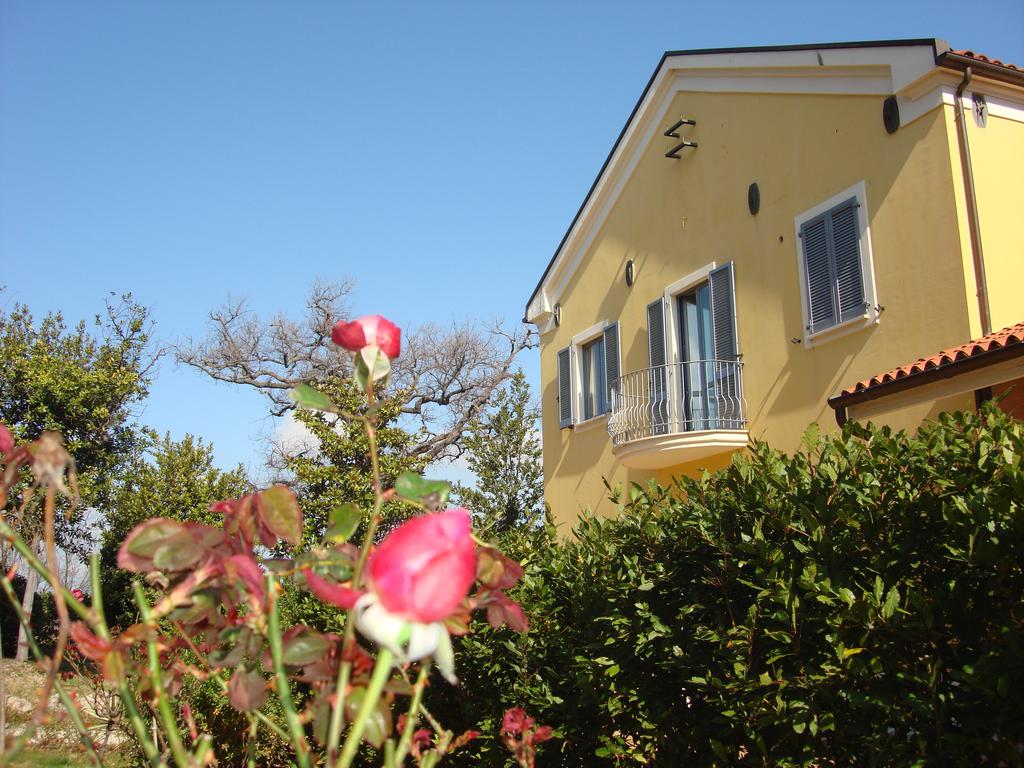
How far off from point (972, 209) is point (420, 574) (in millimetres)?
8906

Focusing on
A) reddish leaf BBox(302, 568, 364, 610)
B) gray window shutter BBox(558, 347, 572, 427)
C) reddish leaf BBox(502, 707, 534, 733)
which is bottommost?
reddish leaf BBox(502, 707, 534, 733)

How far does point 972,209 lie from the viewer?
27.1 ft

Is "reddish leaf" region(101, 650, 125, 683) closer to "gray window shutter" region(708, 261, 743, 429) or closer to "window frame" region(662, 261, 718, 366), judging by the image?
"gray window shutter" region(708, 261, 743, 429)

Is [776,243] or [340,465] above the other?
[776,243]

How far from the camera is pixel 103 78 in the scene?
9836 mm

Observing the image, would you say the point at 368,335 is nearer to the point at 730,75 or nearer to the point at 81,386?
the point at 730,75

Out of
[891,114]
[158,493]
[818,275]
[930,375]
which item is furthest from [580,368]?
[158,493]

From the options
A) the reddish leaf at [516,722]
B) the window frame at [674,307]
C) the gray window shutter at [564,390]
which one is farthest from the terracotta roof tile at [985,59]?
the reddish leaf at [516,722]

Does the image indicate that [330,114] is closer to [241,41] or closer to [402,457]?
[241,41]

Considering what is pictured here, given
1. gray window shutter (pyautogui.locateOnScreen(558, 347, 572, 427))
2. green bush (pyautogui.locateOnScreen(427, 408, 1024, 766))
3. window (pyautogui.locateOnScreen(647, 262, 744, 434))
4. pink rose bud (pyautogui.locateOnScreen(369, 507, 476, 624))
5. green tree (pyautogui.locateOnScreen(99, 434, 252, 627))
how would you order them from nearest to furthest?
1. pink rose bud (pyautogui.locateOnScreen(369, 507, 476, 624))
2. green bush (pyautogui.locateOnScreen(427, 408, 1024, 766))
3. window (pyautogui.locateOnScreen(647, 262, 744, 434))
4. gray window shutter (pyautogui.locateOnScreen(558, 347, 572, 427))
5. green tree (pyautogui.locateOnScreen(99, 434, 252, 627))

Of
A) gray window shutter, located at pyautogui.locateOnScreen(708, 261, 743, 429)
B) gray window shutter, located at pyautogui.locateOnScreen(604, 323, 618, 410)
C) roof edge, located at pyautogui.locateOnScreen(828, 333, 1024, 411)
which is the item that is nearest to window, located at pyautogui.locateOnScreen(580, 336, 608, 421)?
gray window shutter, located at pyautogui.locateOnScreen(604, 323, 618, 410)

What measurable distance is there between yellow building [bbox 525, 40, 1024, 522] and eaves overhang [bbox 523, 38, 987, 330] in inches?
1.3

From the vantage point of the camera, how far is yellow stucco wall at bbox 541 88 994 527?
28.1 ft

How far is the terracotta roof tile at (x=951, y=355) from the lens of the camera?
22.6 feet
